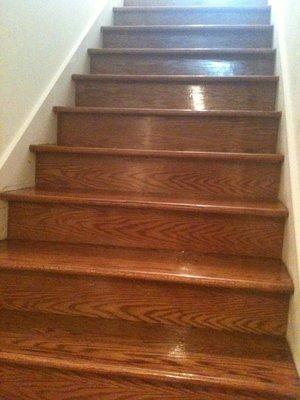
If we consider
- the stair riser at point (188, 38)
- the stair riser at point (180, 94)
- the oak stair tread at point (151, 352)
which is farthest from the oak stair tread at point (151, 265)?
the stair riser at point (188, 38)

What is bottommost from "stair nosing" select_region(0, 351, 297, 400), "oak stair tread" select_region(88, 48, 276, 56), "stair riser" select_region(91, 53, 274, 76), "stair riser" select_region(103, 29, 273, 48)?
"stair nosing" select_region(0, 351, 297, 400)

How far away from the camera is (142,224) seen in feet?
4.23

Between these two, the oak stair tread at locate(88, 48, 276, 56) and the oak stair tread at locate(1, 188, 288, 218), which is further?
the oak stair tread at locate(88, 48, 276, 56)

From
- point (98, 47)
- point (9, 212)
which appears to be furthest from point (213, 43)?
point (9, 212)

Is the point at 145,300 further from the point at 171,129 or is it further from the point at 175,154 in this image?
the point at 171,129

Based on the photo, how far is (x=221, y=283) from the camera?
1035mm

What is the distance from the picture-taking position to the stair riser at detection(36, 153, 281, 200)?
1.41 metres

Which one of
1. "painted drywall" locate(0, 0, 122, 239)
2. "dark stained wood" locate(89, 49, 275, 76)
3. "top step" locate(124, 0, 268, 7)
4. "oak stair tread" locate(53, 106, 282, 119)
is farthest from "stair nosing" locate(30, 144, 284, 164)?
"top step" locate(124, 0, 268, 7)

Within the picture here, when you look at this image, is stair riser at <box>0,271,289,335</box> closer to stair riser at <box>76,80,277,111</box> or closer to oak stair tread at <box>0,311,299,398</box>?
oak stair tread at <box>0,311,299,398</box>

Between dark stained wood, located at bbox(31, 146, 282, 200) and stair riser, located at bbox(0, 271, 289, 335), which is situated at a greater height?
dark stained wood, located at bbox(31, 146, 282, 200)

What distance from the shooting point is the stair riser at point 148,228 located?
1.24m

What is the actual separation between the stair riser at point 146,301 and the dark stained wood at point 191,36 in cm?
161

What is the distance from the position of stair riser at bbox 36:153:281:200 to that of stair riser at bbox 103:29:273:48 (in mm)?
1068

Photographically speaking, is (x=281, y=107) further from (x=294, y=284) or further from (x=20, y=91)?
(x=20, y=91)
